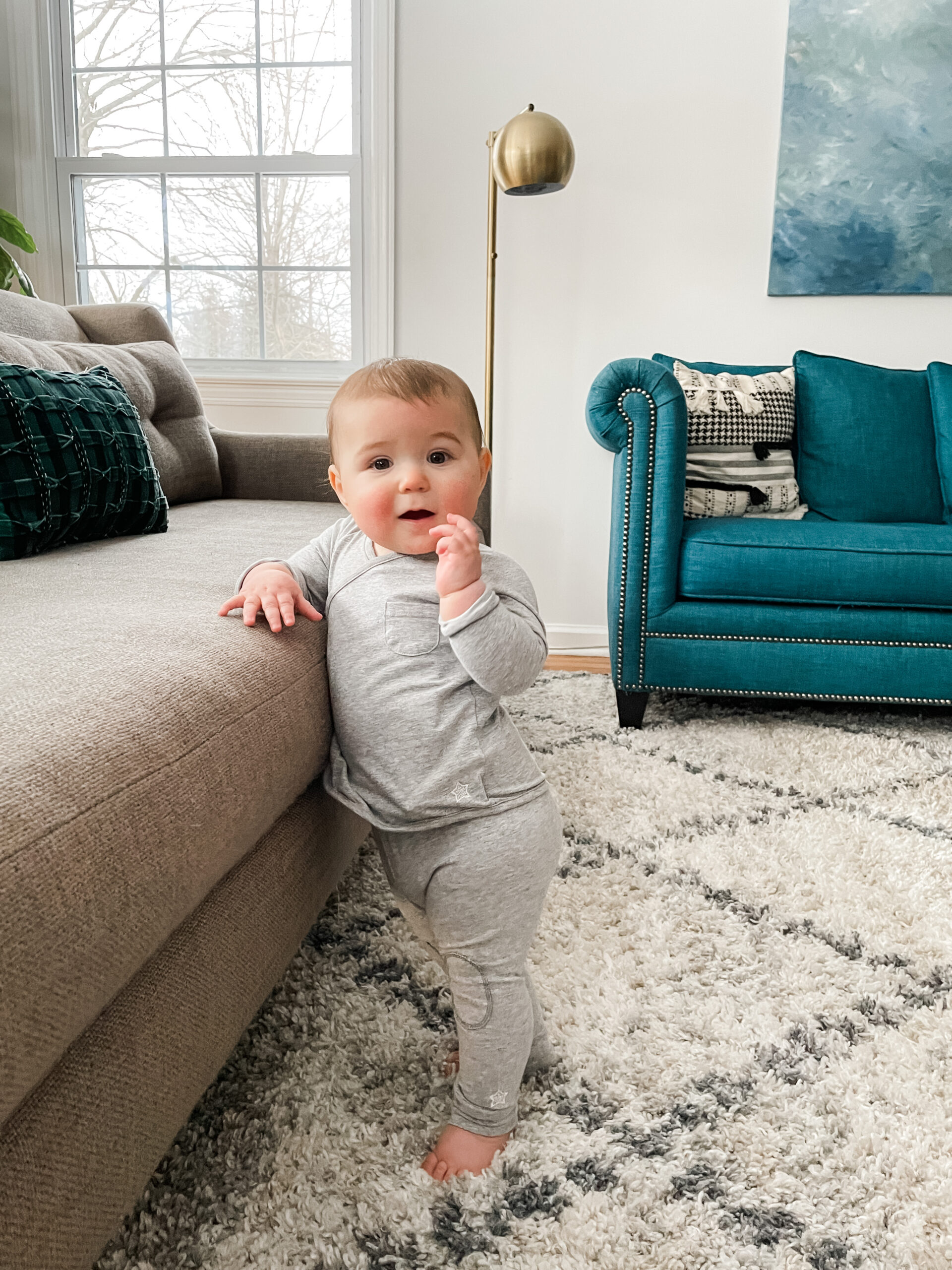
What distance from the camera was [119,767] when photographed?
60 cm

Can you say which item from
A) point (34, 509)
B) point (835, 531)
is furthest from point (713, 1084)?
point (835, 531)

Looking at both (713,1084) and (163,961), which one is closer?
(163,961)

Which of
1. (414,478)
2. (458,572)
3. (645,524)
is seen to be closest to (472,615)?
(458,572)

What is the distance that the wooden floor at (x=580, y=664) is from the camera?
279cm

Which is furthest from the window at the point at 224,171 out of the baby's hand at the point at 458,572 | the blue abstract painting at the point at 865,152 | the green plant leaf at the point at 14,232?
the baby's hand at the point at 458,572

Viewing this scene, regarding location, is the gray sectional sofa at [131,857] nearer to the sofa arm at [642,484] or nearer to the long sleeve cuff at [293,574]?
the long sleeve cuff at [293,574]

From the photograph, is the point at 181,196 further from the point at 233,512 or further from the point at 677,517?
the point at 677,517

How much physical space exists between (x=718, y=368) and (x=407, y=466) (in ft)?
6.66

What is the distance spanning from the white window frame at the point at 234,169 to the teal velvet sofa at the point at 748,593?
117cm

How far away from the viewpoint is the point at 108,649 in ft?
2.56

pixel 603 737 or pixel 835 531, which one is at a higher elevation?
pixel 835 531

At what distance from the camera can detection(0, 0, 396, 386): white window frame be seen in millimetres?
2812

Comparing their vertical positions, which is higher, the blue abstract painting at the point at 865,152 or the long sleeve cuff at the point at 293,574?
the blue abstract painting at the point at 865,152

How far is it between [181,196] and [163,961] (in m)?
2.95
